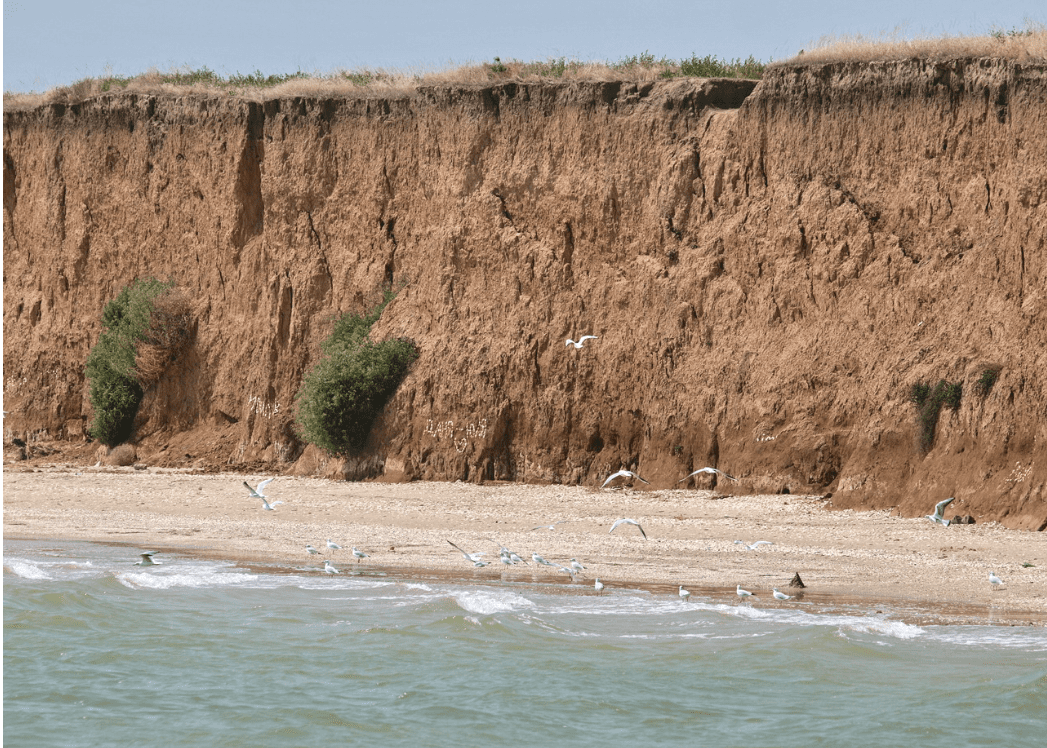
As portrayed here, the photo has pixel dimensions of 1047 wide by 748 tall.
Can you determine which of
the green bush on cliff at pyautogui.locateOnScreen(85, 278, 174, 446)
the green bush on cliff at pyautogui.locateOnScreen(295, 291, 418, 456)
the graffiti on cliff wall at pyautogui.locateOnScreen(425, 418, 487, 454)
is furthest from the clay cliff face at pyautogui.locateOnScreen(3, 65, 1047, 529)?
the green bush on cliff at pyautogui.locateOnScreen(85, 278, 174, 446)

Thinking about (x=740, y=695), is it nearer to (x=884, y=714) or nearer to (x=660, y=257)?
(x=884, y=714)

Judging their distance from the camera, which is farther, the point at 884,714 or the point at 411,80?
the point at 411,80

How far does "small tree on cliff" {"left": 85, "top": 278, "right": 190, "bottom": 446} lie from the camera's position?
88.7 ft

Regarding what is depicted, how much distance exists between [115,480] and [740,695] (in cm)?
1651

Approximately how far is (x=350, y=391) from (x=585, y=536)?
7.12 metres

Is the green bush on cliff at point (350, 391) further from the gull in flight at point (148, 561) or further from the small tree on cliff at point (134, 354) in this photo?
the gull in flight at point (148, 561)

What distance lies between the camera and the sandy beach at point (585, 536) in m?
13.2

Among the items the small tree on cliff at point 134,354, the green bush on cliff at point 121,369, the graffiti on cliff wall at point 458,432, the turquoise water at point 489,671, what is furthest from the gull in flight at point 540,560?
the green bush on cliff at point 121,369

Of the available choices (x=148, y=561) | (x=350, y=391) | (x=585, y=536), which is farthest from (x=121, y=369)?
(x=585, y=536)

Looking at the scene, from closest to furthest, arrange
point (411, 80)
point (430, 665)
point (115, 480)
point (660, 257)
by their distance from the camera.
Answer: point (430, 665) → point (660, 257) → point (115, 480) → point (411, 80)

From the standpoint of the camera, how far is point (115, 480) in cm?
2392

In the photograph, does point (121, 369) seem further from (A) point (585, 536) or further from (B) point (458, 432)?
(A) point (585, 536)

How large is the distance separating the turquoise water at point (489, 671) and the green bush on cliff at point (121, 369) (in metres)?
13.0

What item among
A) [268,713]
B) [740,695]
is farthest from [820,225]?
[268,713]
